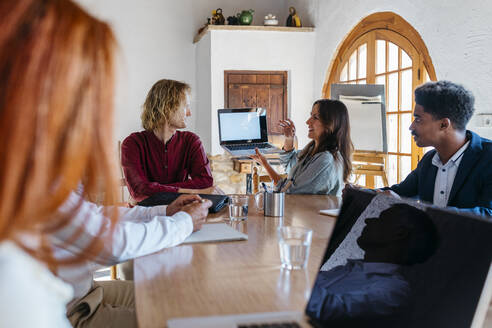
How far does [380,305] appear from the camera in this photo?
0.70m

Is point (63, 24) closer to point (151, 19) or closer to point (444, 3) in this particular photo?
point (444, 3)

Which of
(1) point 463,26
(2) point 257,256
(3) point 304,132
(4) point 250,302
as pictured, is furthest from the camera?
(3) point 304,132

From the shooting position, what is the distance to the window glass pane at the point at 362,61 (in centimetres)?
454

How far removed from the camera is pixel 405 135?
409 cm

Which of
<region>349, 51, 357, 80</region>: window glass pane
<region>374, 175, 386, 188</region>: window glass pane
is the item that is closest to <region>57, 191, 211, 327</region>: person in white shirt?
<region>374, 175, 386, 188</region>: window glass pane

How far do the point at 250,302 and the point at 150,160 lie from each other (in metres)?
1.76

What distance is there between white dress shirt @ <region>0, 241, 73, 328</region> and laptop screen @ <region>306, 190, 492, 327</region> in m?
0.41

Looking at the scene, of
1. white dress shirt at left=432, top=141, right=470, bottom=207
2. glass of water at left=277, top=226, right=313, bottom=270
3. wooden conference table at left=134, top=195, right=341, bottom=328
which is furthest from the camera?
white dress shirt at left=432, top=141, right=470, bottom=207

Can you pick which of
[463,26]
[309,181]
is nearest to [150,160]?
[309,181]

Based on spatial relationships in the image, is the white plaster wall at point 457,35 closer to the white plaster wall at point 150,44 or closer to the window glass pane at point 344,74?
the window glass pane at point 344,74

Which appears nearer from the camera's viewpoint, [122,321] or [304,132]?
[122,321]

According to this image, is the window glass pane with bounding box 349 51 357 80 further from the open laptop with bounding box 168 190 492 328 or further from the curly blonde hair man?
the open laptop with bounding box 168 190 492 328

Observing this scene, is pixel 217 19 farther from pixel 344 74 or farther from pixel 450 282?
pixel 450 282

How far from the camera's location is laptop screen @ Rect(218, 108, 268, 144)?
12.9 feet
